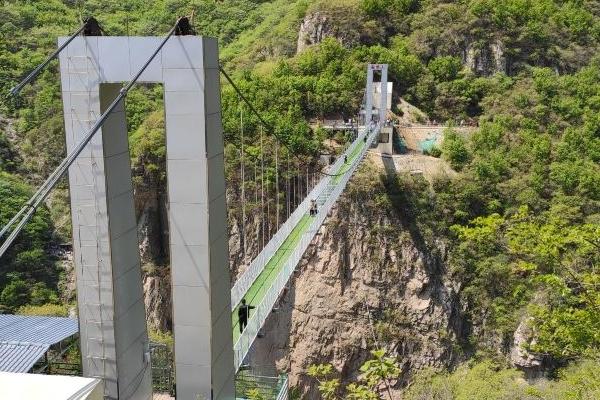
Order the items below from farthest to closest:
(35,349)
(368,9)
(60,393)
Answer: (368,9), (35,349), (60,393)

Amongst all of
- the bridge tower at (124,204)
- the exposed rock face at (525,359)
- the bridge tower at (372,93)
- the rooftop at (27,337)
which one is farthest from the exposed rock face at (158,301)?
the bridge tower at (124,204)

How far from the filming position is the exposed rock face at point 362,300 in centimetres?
1302

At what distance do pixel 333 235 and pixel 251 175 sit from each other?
8.56ft

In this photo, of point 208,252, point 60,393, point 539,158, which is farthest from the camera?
point 539,158

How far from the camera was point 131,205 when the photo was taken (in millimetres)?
4434

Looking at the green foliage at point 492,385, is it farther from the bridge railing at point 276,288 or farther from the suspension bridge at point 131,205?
the suspension bridge at point 131,205

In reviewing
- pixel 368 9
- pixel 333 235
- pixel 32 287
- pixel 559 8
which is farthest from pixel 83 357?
pixel 559 8

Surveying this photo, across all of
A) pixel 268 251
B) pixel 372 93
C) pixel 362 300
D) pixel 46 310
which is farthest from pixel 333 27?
pixel 46 310

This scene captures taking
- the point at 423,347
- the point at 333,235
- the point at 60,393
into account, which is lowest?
the point at 423,347

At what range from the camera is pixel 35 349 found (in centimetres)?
678

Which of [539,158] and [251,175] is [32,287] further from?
[539,158]

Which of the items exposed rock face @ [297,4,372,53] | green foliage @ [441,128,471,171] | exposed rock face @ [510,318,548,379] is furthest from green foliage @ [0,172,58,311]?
exposed rock face @ [510,318,548,379]

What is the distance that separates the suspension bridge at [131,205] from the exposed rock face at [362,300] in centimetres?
897

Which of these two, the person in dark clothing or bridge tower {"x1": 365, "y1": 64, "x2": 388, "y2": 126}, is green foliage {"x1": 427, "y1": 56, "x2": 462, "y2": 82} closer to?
bridge tower {"x1": 365, "y1": 64, "x2": 388, "y2": 126}
